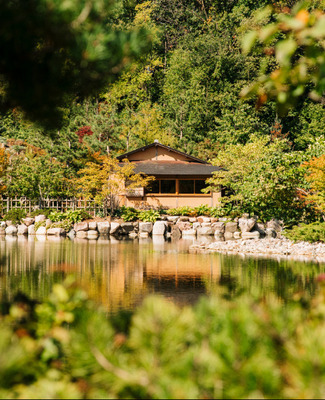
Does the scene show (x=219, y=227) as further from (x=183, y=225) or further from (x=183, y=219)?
(x=183, y=219)

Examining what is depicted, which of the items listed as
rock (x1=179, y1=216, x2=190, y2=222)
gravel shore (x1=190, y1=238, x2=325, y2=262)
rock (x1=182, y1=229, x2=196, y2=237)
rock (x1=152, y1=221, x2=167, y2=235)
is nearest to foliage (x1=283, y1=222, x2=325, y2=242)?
gravel shore (x1=190, y1=238, x2=325, y2=262)

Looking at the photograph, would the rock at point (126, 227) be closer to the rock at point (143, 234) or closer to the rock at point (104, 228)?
the rock at point (104, 228)

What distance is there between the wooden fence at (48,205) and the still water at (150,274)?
52.8ft

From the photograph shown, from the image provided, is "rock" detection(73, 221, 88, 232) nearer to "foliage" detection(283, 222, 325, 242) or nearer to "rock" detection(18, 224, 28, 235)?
"rock" detection(18, 224, 28, 235)

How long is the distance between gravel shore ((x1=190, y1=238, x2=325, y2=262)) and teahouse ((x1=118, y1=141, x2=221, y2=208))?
541 inches

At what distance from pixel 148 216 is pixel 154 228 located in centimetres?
151

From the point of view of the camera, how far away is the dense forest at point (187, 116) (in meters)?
33.7

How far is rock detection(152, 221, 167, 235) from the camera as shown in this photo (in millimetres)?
30484

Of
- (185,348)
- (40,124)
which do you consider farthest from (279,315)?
(40,124)

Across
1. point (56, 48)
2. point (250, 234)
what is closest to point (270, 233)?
point (250, 234)

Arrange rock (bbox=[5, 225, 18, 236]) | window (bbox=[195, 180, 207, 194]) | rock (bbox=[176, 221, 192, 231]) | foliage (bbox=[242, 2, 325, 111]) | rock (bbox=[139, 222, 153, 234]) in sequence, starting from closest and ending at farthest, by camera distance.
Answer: foliage (bbox=[242, 2, 325, 111]) → rock (bbox=[5, 225, 18, 236]) → rock (bbox=[139, 222, 153, 234]) → rock (bbox=[176, 221, 192, 231]) → window (bbox=[195, 180, 207, 194])

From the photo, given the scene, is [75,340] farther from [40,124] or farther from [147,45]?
[40,124]

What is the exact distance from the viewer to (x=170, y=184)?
36.5 meters

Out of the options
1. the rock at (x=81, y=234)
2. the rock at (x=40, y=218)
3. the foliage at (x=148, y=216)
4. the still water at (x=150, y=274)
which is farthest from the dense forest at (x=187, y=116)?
the still water at (x=150, y=274)
